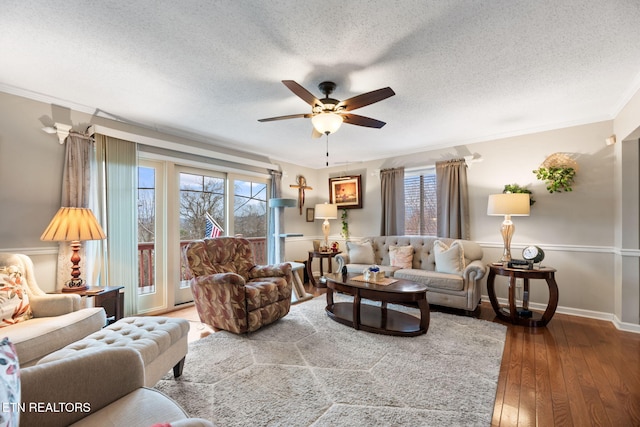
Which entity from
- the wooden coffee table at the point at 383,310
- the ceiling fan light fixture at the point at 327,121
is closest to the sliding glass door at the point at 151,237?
the wooden coffee table at the point at 383,310

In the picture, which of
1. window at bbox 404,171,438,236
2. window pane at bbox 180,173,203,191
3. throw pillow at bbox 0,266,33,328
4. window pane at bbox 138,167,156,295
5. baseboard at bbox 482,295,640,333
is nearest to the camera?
throw pillow at bbox 0,266,33,328

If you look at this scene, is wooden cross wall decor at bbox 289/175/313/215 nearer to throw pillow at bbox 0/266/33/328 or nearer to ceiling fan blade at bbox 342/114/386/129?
ceiling fan blade at bbox 342/114/386/129

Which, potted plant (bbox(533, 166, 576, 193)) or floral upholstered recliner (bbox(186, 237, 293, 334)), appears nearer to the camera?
floral upholstered recliner (bbox(186, 237, 293, 334))

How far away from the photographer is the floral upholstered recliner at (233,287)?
287cm

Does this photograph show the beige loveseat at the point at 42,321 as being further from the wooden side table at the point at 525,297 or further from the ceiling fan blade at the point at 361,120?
the wooden side table at the point at 525,297

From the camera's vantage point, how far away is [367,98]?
2.23m

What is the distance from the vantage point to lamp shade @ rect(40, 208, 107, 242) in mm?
2471

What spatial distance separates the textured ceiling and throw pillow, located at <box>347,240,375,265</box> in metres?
2.21

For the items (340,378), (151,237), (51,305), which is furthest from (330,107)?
(151,237)

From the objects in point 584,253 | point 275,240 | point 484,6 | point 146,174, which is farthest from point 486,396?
point 146,174

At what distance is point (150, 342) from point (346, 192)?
14.7ft

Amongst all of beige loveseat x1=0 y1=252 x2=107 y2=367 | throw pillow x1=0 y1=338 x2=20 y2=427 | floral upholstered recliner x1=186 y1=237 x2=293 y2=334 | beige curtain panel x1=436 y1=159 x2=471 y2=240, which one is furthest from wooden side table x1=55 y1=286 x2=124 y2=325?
beige curtain panel x1=436 y1=159 x2=471 y2=240

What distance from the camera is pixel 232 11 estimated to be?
168 centimetres

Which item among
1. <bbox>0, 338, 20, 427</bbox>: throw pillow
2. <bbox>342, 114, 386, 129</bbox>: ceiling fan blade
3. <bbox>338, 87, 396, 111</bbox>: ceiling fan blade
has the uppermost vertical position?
→ <bbox>338, 87, 396, 111</bbox>: ceiling fan blade
